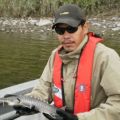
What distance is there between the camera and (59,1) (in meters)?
34.7

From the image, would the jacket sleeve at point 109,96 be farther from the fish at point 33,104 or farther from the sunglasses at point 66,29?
the sunglasses at point 66,29

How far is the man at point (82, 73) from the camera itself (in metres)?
4.12

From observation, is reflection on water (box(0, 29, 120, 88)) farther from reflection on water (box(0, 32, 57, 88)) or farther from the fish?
the fish

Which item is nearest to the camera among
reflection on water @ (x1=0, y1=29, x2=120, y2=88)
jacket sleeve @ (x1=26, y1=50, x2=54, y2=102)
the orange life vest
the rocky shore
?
the orange life vest

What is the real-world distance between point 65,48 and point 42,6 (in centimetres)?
3034

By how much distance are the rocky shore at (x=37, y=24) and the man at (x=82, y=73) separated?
2503 centimetres

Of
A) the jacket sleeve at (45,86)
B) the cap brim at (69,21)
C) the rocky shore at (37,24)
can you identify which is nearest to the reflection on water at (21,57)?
the rocky shore at (37,24)

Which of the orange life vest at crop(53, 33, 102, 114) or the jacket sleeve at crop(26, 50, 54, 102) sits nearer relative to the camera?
the orange life vest at crop(53, 33, 102, 114)

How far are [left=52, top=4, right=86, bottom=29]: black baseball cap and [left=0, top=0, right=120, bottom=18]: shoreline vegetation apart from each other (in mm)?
29900

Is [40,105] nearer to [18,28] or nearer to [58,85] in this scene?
[58,85]

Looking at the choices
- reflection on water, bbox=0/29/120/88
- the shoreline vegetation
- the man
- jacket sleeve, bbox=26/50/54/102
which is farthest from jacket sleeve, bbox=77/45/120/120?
Result: the shoreline vegetation

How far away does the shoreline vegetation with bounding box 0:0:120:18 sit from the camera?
34.3 m

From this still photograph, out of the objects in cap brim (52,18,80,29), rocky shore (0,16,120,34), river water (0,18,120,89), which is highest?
cap brim (52,18,80,29)

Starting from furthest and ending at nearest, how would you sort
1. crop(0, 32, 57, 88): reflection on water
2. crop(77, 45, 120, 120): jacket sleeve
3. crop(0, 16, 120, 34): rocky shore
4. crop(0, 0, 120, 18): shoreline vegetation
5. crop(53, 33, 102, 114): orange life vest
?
1. crop(0, 0, 120, 18): shoreline vegetation
2. crop(0, 16, 120, 34): rocky shore
3. crop(0, 32, 57, 88): reflection on water
4. crop(53, 33, 102, 114): orange life vest
5. crop(77, 45, 120, 120): jacket sleeve
